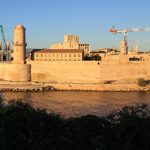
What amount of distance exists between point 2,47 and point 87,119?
1349 inches

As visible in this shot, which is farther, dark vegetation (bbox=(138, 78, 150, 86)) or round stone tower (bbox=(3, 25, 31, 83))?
round stone tower (bbox=(3, 25, 31, 83))

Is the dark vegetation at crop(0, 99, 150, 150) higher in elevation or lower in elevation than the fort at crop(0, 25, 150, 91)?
lower

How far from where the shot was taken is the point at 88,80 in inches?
994

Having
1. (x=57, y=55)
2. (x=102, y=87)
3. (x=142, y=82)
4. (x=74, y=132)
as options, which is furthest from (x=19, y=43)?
(x=74, y=132)

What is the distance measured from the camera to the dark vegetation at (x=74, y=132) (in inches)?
183

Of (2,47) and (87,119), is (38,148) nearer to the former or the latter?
(87,119)

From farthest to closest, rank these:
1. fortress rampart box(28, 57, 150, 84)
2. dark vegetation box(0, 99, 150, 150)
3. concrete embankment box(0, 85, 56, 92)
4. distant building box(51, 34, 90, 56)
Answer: distant building box(51, 34, 90, 56) < fortress rampart box(28, 57, 150, 84) < concrete embankment box(0, 85, 56, 92) < dark vegetation box(0, 99, 150, 150)

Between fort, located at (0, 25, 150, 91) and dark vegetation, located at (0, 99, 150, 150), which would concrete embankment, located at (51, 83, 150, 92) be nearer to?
fort, located at (0, 25, 150, 91)

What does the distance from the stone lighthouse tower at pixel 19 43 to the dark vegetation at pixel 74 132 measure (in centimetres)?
2004

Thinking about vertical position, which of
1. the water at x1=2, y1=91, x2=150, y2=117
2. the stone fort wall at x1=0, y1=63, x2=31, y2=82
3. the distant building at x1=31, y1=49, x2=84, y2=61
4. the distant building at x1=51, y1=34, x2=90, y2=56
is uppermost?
the distant building at x1=51, y1=34, x2=90, y2=56

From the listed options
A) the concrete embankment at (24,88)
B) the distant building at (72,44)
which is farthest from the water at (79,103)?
the distant building at (72,44)

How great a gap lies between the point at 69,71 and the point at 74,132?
20.6 m

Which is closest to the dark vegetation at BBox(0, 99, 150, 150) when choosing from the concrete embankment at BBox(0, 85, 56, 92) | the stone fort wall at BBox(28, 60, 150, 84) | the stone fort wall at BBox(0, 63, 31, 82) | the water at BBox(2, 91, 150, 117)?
the water at BBox(2, 91, 150, 117)

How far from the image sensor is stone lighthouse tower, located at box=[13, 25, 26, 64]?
2478 cm
